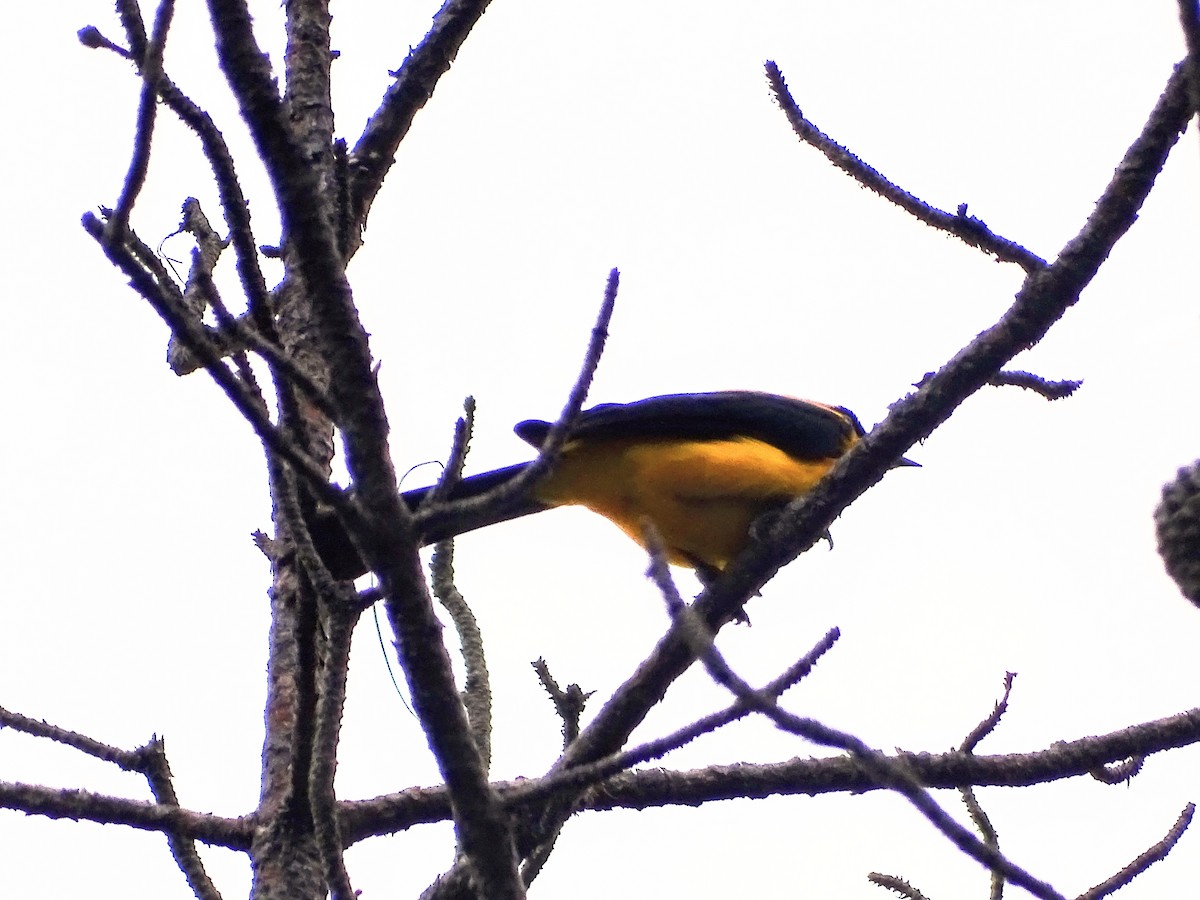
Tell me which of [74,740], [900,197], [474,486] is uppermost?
[474,486]

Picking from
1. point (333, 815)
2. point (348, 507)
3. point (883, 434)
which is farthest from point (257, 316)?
point (883, 434)

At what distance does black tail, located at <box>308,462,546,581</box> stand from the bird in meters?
0.04

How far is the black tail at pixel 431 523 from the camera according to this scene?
2.07 metres

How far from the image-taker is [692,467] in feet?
14.0

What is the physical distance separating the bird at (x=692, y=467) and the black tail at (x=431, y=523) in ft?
0.13

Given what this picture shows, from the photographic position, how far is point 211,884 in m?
2.58

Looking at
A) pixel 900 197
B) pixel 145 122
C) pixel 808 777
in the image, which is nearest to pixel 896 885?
pixel 808 777

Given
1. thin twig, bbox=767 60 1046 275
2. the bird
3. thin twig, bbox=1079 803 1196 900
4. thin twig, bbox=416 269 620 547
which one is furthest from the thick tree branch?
the bird

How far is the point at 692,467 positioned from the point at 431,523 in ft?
7.74

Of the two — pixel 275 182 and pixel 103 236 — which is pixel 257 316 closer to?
Answer: pixel 275 182

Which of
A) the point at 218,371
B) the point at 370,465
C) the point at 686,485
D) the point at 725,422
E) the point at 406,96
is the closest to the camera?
the point at 218,371

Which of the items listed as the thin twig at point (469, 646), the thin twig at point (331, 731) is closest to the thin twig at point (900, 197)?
the thin twig at point (331, 731)

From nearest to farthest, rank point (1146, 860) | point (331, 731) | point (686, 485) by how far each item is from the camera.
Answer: point (331, 731) < point (1146, 860) < point (686, 485)

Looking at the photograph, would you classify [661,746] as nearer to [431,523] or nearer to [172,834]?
[431,523]
